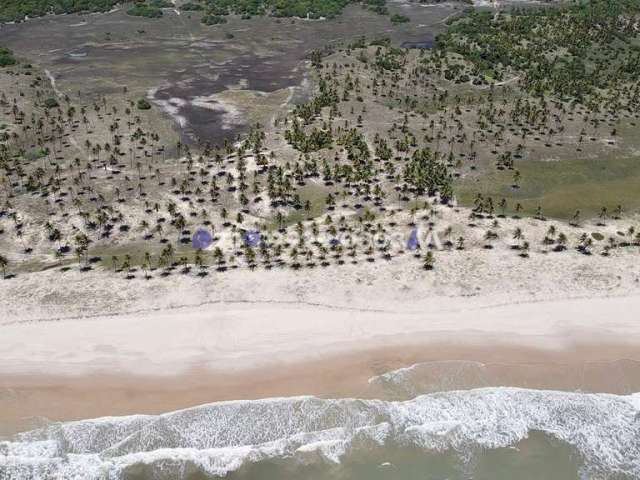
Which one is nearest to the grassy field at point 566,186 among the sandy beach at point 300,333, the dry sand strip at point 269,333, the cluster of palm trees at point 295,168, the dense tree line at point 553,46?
the cluster of palm trees at point 295,168

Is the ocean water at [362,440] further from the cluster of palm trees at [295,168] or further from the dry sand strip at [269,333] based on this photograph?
the cluster of palm trees at [295,168]

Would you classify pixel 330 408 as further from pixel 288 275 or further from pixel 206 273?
pixel 206 273

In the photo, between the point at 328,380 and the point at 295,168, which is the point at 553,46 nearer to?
the point at 295,168

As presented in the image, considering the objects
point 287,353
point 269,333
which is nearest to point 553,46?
point 269,333

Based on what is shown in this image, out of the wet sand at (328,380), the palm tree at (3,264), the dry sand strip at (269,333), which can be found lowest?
the wet sand at (328,380)

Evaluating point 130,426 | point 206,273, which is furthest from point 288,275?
point 130,426
